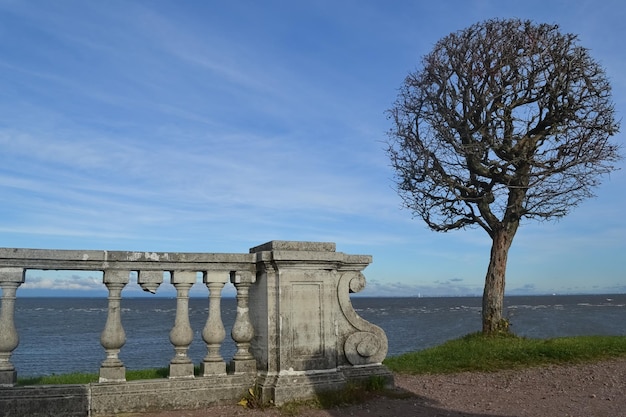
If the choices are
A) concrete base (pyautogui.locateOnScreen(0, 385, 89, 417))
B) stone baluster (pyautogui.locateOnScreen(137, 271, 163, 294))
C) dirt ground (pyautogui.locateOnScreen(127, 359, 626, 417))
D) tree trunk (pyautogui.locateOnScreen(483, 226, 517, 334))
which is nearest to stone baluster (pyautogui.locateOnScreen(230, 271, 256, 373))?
dirt ground (pyautogui.locateOnScreen(127, 359, 626, 417))

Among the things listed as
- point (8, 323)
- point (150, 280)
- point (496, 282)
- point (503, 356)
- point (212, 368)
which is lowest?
point (503, 356)

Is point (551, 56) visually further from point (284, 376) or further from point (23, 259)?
point (23, 259)

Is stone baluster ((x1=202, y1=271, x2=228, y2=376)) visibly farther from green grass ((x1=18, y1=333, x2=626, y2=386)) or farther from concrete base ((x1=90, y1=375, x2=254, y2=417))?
green grass ((x1=18, y1=333, x2=626, y2=386))

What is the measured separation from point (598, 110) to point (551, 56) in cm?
177

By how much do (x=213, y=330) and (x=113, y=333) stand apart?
3.75ft

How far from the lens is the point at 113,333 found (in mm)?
6344

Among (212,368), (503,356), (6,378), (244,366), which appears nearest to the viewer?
(6,378)

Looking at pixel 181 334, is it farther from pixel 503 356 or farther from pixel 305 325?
pixel 503 356

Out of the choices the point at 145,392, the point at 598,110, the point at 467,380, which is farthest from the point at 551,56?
the point at 145,392

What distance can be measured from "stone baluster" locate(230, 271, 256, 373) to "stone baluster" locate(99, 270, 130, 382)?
1.30 metres

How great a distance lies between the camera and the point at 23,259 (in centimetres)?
610

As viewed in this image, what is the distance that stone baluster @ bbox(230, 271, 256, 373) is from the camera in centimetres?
695

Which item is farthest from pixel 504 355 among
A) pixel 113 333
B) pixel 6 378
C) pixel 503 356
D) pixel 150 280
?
pixel 6 378

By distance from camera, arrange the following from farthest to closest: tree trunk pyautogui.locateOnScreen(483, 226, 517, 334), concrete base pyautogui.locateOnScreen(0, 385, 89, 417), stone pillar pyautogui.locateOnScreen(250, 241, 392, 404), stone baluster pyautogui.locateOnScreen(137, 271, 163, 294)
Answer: tree trunk pyautogui.locateOnScreen(483, 226, 517, 334) → stone pillar pyautogui.locateOnScreen(250, 241, 392, 404) → stone baluster pyautogui.locateOnScreen(137, 271, 163, 294) → concrete base pyautogui.locateOnScreen(0, 385, 89, 417)
